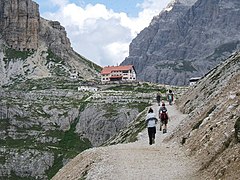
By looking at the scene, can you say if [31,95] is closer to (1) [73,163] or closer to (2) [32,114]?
(2) [32,114]

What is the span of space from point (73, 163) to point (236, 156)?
1506cm

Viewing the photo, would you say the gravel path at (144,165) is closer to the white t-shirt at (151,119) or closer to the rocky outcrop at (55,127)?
the white t-shirt at (151,119)

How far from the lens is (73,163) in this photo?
3134 cm

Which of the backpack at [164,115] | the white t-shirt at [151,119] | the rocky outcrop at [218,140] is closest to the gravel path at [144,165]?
the rocky outcrop at [218,140]

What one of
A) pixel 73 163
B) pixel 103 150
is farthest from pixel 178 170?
pixel 73 163

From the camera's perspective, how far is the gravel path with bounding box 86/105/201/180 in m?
22.9

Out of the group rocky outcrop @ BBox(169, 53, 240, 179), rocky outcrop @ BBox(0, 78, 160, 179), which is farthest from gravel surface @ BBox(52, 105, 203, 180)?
rocky outcrop @ BBox(0, 78, 160, 179)

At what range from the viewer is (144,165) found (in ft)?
83.4

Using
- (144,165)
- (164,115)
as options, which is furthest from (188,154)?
(164,115)

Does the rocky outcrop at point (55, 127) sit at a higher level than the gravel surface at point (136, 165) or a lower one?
higher

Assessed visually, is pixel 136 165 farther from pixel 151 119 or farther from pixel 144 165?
pixel 151 119

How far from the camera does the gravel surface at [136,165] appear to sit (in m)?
23.0

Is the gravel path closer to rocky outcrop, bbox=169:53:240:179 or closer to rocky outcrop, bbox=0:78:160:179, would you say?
rocky outcrop, bbox=169:53:240:179

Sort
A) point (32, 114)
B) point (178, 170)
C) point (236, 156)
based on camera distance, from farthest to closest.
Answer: point (32, 114)
point (178, 170)
point (236, 156)
